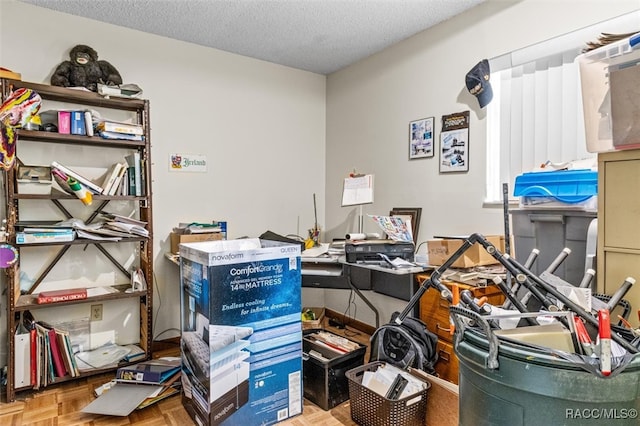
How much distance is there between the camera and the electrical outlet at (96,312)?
109 inches

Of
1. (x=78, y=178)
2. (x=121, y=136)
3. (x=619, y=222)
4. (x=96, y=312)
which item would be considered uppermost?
(x=121, y=136)

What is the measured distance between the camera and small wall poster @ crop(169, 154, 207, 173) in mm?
3070

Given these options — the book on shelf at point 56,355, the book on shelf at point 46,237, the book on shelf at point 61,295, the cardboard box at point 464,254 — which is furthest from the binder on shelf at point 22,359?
the cardboard box at point 464,254

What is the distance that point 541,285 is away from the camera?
3.94 ft

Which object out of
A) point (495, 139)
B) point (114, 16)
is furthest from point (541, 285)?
point (114, 16)

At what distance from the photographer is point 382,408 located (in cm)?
179

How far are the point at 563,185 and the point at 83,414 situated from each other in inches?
106

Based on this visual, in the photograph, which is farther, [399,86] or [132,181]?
[399,86]

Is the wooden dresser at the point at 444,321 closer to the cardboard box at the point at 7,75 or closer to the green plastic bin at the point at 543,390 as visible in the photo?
the green plastic bin at the point at 543,390

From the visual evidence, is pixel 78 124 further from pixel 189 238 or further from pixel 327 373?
pixel 327 373

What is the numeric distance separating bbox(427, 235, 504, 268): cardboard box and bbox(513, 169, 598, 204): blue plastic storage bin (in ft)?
1.47

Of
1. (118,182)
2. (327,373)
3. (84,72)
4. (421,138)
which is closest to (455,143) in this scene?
(421,138)

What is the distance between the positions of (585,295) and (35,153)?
318 centimetres

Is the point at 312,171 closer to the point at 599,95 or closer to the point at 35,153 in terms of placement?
the point at 35,153
